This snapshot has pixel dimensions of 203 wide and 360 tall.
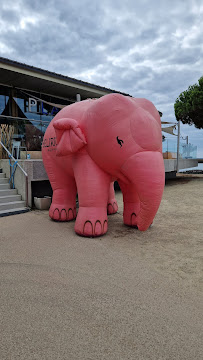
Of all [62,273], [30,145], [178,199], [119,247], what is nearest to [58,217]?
[119,247]

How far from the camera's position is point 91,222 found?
3693 millimetres

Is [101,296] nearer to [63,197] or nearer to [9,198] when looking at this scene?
[63,197]

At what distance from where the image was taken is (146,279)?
2514 mm

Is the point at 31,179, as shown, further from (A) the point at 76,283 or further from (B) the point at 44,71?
(B) the point at 44,71

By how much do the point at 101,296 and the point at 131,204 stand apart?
230 cm

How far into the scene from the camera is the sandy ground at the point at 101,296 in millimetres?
1604

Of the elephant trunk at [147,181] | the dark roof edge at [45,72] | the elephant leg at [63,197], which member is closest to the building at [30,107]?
the dark roof edge at [45,72]

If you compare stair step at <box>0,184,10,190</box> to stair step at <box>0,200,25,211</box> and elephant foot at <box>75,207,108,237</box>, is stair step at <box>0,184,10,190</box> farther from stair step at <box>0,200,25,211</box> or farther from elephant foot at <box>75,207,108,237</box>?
elephant foot at <box>75,207,108,237</box>

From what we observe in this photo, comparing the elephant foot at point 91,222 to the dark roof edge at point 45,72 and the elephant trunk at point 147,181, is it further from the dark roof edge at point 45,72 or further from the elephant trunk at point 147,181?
the dark roof edge at point 45,72

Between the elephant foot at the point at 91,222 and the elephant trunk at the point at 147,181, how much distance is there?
69 cm

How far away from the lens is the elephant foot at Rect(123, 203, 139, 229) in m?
4.32

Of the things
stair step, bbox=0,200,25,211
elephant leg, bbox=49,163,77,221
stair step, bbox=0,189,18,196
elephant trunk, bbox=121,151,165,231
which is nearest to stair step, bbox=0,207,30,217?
stair step, bbox=0,200,25,211

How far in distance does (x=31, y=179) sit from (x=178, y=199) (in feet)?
14.5

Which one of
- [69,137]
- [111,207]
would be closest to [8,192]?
[111,207]
